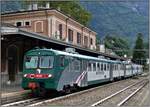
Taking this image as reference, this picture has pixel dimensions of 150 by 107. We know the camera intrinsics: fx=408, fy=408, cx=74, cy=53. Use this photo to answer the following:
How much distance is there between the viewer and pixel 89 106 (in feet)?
47.3

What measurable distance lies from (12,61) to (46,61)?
13.2 meters

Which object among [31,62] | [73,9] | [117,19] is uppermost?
[117,19]

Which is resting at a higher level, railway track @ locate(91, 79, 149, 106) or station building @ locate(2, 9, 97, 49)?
station building @ locate(2, 9, 97, 49)

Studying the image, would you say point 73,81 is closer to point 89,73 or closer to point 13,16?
point 89,73

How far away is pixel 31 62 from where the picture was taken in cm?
1892

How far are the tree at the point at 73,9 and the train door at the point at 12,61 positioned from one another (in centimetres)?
2829

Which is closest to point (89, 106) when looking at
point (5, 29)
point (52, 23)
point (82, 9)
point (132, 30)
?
point (5, 29)

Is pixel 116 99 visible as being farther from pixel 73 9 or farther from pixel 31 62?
pixel 73 9

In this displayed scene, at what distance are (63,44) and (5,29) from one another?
6609mm

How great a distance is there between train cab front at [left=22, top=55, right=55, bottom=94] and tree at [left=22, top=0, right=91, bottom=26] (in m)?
40.6

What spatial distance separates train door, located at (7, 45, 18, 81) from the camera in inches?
1211

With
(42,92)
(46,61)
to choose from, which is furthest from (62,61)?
(42,92)

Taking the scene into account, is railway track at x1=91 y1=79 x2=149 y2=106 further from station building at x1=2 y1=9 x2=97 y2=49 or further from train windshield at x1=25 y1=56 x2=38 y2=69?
station building at x1=2 y1=9 x2=97 y2=49

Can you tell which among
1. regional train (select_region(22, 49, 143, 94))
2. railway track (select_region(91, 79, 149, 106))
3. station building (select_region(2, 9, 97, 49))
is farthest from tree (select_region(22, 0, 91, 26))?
regional train (select_region(22, 49, 143, 94))
